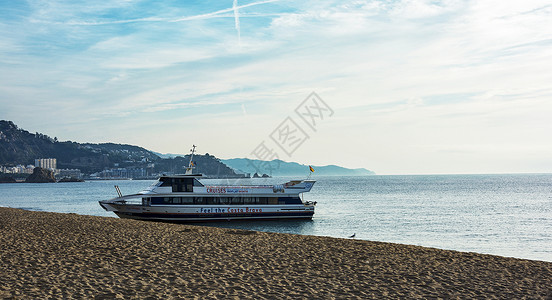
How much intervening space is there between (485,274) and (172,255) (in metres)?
9.99

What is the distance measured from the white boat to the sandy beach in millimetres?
18304

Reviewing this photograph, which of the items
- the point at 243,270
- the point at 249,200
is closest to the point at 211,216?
the point at 249,200

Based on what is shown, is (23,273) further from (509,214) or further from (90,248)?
(509,214)

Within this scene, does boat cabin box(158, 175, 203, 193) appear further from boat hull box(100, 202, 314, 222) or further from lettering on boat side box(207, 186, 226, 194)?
boat hull box(100, 202, 314, 222)

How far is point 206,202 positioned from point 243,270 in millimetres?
27223

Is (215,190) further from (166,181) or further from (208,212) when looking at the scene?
(166,181)

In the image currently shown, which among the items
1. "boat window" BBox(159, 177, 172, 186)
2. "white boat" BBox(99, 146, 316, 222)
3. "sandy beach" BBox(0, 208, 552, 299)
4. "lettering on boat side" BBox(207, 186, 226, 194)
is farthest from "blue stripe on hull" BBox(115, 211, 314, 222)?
"sandy beach" BBox(0, 208, 552, 299)

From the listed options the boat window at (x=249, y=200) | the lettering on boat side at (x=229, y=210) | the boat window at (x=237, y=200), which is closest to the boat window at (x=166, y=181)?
the lettering on boat side at (x=229, y=210)

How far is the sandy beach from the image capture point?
1067 cm

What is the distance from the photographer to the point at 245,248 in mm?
17359

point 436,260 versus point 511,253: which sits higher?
point 436,260

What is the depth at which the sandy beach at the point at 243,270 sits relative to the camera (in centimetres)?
1067

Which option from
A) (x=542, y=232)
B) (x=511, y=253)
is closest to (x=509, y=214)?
(x=542, y=232)

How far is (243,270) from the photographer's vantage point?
13.2m
